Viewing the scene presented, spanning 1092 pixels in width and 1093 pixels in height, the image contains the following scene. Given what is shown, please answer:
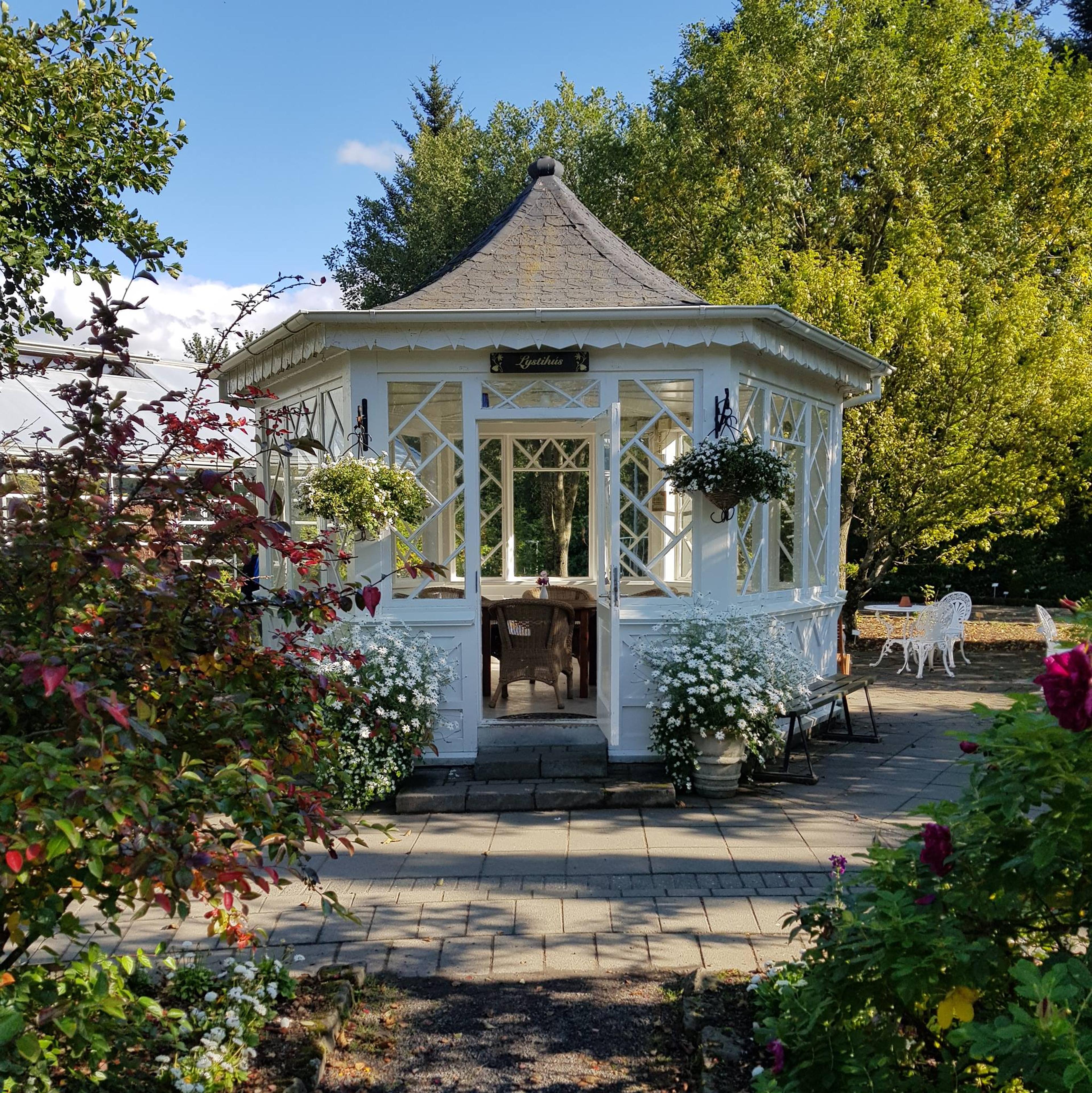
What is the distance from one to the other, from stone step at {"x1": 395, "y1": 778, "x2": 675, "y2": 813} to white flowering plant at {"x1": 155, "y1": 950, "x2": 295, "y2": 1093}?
8.91 feet

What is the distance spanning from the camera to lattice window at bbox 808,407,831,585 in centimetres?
947

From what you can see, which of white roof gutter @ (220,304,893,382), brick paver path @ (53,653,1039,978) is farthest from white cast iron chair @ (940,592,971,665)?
white roof gutter @ (220,304,893,382)

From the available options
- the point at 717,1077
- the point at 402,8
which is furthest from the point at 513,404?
the point at 717,1077

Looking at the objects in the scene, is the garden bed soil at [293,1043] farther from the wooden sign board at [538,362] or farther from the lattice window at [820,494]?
the lattice window at [820,494]

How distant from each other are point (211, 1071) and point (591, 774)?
413 cm

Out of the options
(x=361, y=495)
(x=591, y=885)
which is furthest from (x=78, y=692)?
(x=361, y=495)

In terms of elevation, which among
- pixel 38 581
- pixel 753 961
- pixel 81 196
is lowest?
pixel 753 961

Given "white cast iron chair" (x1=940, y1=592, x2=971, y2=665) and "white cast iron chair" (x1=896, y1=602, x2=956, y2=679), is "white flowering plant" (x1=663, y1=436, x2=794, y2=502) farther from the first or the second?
"white cast iron chair" (x1=940, y1=592, x2=971, y2=665)

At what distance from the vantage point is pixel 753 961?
4277mm

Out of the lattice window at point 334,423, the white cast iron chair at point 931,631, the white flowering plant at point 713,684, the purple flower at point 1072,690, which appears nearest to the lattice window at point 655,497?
the white flowering plant at point 713,684

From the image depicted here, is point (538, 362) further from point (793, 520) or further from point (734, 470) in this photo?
point (793, 520)

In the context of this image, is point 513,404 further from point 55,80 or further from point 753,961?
point 753,961

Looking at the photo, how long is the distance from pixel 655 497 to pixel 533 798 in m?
5.97

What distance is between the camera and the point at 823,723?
9133 millimetres
